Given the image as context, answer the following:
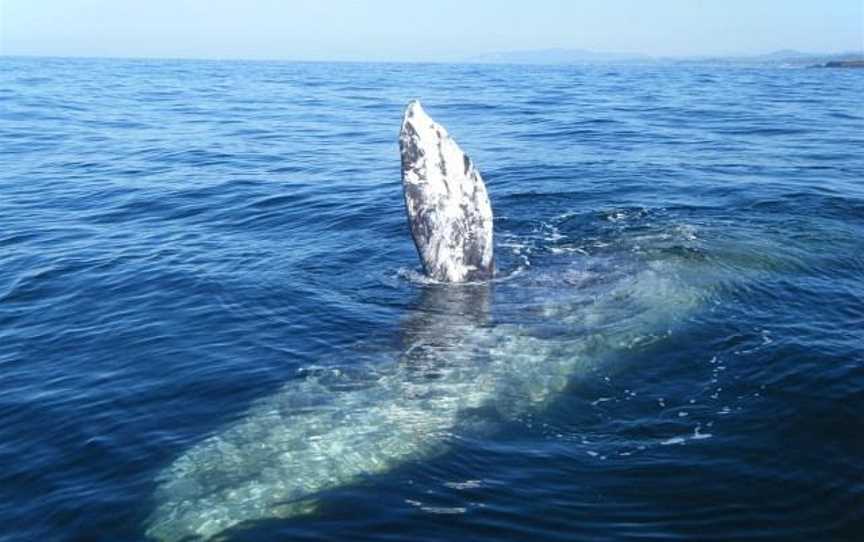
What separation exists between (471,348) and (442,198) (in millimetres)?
3017

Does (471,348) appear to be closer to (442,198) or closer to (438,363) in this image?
(438,363)

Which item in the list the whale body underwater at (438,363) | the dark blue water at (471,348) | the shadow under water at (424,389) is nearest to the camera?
the dark blue water at (471,348)

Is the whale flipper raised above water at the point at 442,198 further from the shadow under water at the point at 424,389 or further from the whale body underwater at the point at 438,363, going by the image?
the shadow under water at the point at 424,389

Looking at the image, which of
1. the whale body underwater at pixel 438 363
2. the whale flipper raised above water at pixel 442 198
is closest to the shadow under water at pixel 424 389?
the whale body underwater at pixel 438 363

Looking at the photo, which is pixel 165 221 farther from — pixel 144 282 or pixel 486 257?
pixel 486 257

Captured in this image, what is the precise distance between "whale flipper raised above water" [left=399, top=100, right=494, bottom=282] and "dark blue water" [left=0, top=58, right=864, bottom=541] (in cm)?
76

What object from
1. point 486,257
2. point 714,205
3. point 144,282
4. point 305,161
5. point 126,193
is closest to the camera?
point 486,257

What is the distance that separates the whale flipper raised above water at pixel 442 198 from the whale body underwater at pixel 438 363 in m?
0.02

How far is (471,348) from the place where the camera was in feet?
38.2

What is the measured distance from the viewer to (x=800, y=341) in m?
11.4

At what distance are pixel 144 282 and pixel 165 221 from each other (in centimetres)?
493

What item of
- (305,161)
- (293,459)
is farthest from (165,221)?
(293,459)

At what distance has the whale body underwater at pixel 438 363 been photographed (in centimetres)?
885

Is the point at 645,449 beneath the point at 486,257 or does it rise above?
beneath
